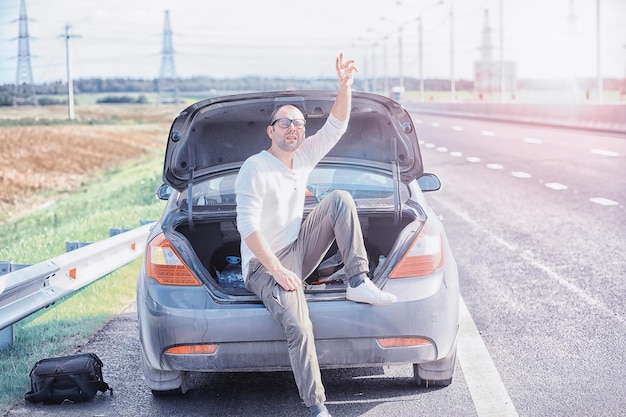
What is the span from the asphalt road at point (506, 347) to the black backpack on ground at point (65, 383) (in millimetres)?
55

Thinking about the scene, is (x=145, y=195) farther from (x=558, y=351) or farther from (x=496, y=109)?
(x=496, y=109)

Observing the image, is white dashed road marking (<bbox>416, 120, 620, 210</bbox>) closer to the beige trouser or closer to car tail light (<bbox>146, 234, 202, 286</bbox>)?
the beige trouser

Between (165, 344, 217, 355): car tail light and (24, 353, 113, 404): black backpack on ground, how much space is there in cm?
60

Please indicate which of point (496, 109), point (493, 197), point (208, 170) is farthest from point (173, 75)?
point (208, 170)

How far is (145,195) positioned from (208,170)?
653 inches

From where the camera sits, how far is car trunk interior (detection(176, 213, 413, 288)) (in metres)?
5.99

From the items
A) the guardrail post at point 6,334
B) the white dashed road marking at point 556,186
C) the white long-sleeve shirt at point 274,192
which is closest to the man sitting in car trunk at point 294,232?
the white long-sleeve shirt at point 274,192

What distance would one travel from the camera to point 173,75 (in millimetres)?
100562

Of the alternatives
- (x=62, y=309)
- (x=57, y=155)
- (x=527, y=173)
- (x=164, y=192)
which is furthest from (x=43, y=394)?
(x=57, y=155)

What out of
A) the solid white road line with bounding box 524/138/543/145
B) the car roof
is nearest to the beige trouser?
the car roof

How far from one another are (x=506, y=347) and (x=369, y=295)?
5.88 ft

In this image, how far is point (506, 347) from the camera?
6469mm

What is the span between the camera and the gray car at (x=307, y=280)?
503cm

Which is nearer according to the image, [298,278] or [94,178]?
[298,278]
